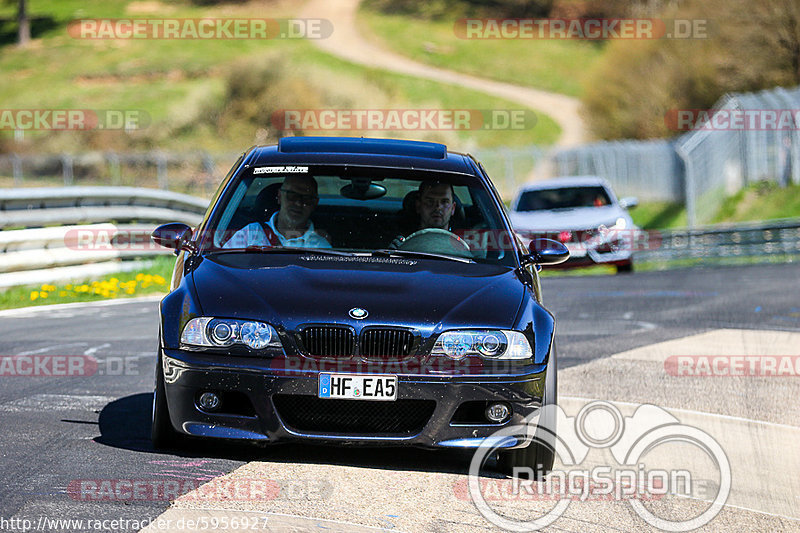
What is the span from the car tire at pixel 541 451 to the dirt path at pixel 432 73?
199ft

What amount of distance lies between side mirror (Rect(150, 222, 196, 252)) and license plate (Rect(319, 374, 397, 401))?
1.51 meters

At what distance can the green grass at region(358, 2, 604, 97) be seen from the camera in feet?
281

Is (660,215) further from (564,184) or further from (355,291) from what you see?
(355,291)

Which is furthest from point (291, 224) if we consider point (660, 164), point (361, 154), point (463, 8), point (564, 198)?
point (463, 8)

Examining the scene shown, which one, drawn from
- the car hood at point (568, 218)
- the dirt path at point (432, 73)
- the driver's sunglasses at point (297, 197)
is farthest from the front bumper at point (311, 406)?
the dirt path at point (432, 73)

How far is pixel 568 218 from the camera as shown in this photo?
68.1 feet

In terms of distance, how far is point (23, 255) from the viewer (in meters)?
14.8

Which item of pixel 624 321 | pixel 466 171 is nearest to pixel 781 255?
pixel 624 321

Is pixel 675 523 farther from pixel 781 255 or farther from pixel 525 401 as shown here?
pixel 781 255

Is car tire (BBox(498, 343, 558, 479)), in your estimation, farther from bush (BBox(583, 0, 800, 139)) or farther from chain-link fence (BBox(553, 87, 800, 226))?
bush (BBox(583, 0, 800, 139))

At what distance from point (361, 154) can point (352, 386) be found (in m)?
1.96

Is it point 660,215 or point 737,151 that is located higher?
point 737,151

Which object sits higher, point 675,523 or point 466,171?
point 466,171

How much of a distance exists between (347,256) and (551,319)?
1069mm
